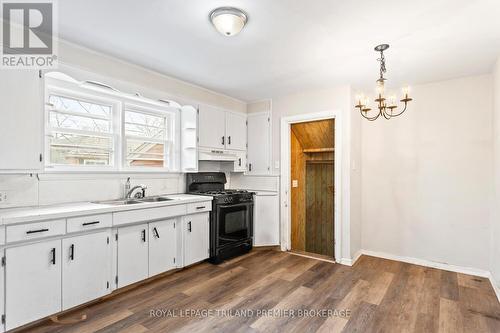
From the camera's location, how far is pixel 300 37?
7.79ft

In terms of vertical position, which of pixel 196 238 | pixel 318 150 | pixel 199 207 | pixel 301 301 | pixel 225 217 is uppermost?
pixel 318 150

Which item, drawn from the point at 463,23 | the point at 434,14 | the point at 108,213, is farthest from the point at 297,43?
the point at 108,213

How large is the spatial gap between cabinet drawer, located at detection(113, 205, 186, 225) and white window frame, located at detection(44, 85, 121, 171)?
70 cm

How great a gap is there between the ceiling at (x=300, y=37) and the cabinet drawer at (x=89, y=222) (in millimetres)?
1648

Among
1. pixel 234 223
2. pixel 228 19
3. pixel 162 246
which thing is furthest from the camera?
pixel 234 223

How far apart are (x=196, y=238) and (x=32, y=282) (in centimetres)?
165

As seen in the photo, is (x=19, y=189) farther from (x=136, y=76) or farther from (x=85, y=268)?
(x=136, y=76)

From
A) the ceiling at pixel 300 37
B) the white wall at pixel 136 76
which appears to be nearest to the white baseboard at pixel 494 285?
the ceiling at pixel 300 37

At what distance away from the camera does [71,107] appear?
277 centimetres

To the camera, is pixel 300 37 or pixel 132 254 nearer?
pixel 300 37

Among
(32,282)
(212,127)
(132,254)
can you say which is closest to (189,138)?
(212,127)

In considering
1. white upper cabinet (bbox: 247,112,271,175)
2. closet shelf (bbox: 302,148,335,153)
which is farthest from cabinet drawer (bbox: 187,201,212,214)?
closet shelf (bbox: 302,148,335,153)

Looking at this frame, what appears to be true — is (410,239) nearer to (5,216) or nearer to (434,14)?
(434,14)

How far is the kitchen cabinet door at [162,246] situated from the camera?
2901 mm
